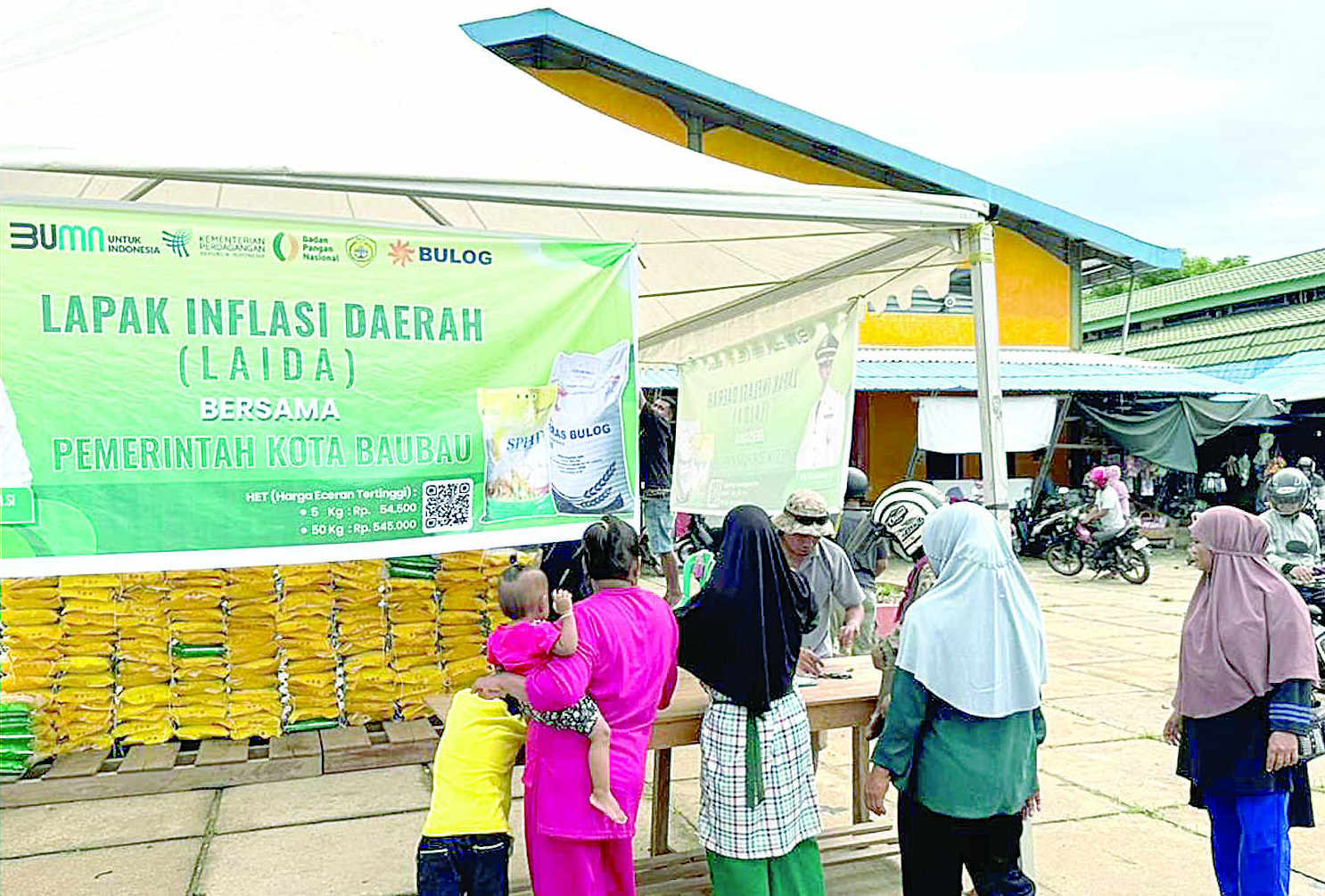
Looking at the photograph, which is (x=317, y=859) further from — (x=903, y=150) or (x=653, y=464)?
(x=903, y=150)

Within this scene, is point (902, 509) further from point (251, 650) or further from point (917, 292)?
point (917, 292)

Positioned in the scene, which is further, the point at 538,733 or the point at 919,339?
the point at 919,339

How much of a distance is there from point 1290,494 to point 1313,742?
3877 millimetres

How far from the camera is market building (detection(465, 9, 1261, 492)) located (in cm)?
1529

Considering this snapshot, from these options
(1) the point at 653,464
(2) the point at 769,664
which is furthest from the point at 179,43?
(1) the point at 653,464

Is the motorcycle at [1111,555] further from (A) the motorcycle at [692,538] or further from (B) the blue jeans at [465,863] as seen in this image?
(B) the blue jeans at [465,863]

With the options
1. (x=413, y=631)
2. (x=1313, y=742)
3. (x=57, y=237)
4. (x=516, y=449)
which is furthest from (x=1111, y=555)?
(x=57, y=237)

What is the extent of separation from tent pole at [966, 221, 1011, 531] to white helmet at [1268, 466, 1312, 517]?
3.73 m

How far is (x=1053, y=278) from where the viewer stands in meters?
19.0

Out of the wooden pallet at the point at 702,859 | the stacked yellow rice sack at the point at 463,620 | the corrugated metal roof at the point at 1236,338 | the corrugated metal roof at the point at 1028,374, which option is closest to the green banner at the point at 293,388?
the wooden pallet at the point at 702,859

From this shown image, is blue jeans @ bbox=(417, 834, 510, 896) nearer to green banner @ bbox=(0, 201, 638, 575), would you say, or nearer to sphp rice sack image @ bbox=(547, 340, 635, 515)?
green banner @ bbox=(0, 201, 638, 575)

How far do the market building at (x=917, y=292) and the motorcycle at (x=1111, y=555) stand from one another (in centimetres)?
197

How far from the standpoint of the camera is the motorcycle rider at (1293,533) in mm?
6629

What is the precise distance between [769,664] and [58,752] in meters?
4.69
